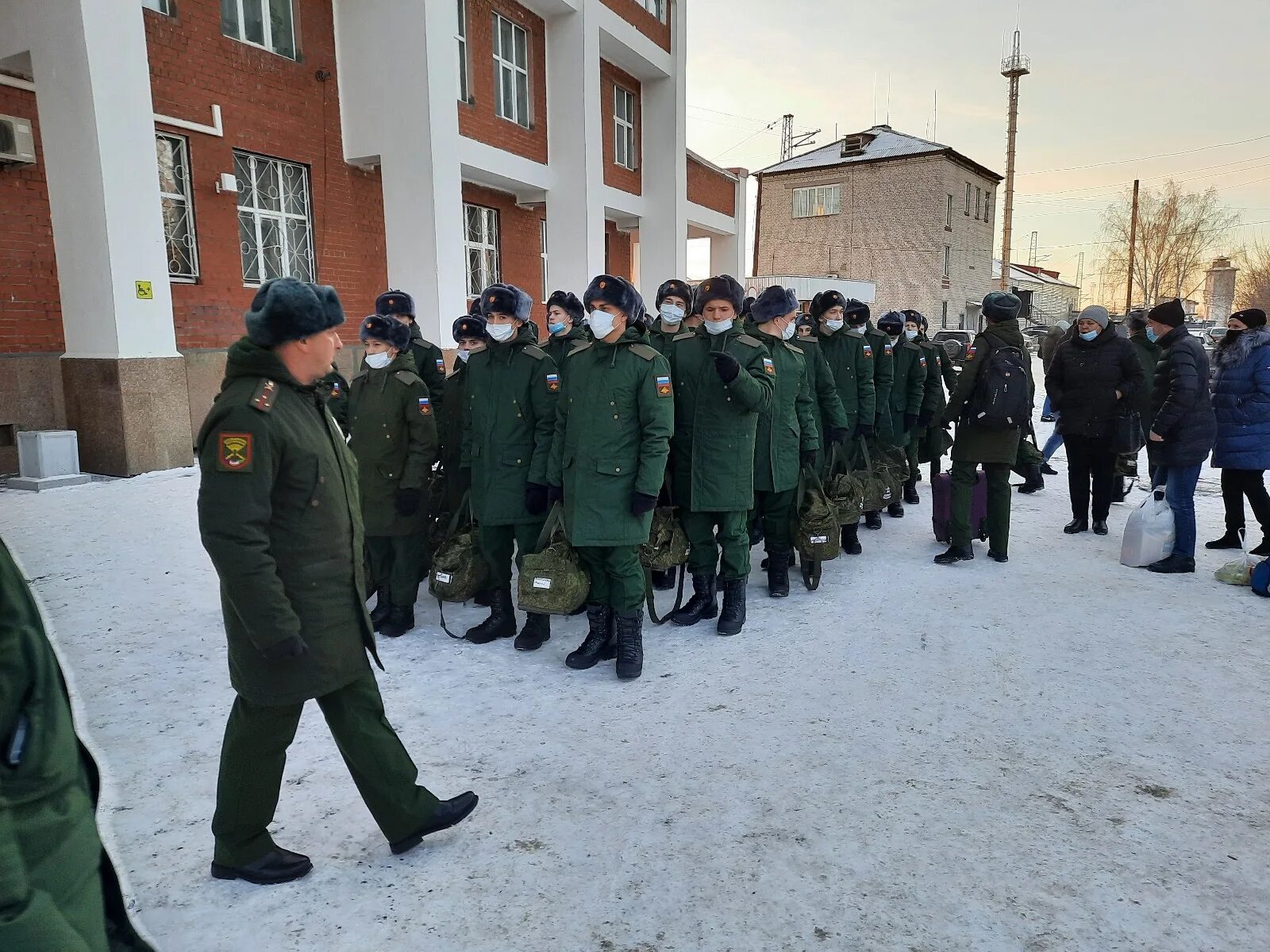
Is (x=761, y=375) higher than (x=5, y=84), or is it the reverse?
(x=5, y=84)

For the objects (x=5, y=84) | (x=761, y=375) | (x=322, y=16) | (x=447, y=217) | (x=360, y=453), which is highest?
(x=322, y=16)

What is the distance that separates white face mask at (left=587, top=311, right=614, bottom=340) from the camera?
13.1 ft

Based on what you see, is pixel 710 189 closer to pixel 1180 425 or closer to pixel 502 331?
pixel 1180 425

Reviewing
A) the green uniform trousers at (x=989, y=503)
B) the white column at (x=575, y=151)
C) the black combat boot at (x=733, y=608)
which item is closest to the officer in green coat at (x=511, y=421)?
the black combat boot at (x=733, y=608)

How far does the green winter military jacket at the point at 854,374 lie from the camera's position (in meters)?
6.65

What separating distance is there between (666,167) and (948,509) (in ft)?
44.2

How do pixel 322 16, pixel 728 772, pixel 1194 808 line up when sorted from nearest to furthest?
pixel 1194 808
pixel 728 772
pixel 322 16

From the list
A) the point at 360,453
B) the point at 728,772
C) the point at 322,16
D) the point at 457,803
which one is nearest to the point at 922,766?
the point at 728,772

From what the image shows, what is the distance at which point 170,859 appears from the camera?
2598 mm

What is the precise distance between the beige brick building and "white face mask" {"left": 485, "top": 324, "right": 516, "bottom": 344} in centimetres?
3463

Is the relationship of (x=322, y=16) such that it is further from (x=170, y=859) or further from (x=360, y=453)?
(x=170, y=859)

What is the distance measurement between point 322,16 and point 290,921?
1216 centimetres

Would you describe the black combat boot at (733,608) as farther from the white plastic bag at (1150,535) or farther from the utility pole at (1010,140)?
the utility pole at (1010,140)

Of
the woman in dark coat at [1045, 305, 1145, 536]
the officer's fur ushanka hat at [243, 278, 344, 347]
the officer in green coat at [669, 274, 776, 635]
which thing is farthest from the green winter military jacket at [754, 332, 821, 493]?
the officer's fur ushanka hat at [243, 278, 344, 347]
